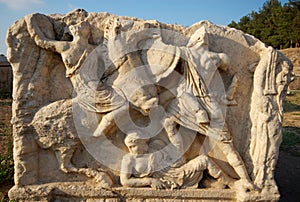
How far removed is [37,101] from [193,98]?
180cm

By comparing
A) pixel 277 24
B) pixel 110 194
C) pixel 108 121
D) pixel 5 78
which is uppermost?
pixel 277 24

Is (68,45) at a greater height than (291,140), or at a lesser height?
greater

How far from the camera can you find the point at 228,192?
3109 millimetres

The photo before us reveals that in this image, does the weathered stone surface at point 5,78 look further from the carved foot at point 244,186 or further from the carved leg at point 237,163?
the carved foot at point 244,186

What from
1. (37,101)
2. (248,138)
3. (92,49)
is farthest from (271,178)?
(37,101)

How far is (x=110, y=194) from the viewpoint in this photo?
3.01 m

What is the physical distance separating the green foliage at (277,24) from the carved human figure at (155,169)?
2652cm

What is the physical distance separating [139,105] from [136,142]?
1.41ft

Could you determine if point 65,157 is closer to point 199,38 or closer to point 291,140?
point 199,38

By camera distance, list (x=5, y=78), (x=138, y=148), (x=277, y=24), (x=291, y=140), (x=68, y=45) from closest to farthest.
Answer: (x=68, y=45)
(x=138, y=148)
(x=291, y=140)
(x=5, y=78)
(x=277, y=24)

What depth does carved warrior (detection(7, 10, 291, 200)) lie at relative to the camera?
3010 mm

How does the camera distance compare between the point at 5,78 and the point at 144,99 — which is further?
the point at 5,78

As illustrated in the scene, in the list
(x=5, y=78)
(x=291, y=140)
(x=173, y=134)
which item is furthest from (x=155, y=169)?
(x=5, y=78)

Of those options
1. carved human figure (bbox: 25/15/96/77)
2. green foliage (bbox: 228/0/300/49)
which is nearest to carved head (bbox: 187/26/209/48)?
carved human figure (bbox: 25/15/96/77)
